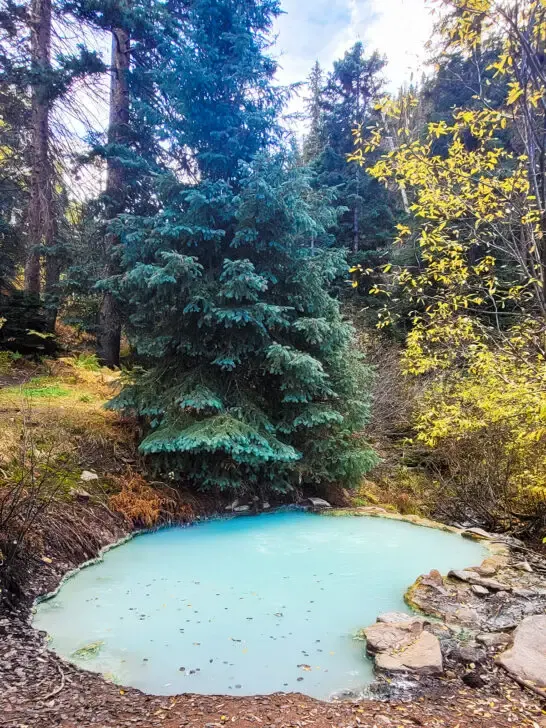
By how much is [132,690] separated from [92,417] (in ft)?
14.6

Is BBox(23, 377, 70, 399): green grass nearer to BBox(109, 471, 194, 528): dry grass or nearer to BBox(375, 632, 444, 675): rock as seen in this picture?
BBox(109, 471, 194, 528): dry grass

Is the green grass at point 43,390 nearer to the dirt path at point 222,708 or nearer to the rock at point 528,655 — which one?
the dirt path at point 222,708

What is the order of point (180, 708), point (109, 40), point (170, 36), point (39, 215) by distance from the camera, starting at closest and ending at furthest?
point (180, 708)
point (170, 36)
point (109, 40)
point (39, 215)

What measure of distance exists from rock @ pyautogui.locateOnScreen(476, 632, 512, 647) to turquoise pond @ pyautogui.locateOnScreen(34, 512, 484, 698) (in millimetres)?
651

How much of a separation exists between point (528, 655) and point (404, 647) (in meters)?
0.70

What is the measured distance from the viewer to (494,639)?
292 cm

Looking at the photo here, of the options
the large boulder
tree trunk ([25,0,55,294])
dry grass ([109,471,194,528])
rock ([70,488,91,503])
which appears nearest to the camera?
the large boulder

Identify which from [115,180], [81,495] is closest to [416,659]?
[81,495]

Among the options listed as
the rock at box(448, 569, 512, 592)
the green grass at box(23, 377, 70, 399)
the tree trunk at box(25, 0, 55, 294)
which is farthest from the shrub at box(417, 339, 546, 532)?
the tree trunk at box(25, 0, 55, 294)

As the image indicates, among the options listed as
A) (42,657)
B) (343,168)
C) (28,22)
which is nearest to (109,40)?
(28,22)

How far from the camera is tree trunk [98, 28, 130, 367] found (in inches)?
340

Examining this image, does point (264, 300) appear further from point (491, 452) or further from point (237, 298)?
point (491, 452)

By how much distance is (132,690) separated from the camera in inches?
93.1

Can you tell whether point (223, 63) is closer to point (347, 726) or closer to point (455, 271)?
point (455, 271)
